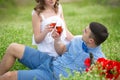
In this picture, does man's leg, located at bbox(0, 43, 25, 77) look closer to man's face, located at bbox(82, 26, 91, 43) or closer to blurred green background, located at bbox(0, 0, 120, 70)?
man's face, located at bbox(82, 26, 91, 43)

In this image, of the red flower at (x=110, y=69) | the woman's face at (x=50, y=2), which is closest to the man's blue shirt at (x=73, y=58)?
the red flower at (x=110, y=69)

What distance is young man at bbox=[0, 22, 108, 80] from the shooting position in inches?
219

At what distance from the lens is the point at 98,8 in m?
17.4

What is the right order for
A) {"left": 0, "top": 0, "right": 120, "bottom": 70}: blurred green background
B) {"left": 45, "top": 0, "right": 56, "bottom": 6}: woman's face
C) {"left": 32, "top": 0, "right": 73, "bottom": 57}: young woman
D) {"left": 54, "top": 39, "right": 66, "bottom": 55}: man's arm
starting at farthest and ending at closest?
{"left": 0, "top": 0, "right": 120, "bottom": 70}: blurred green background → {"left": 45, "top": 0, "right": 56, "bottom": 6}: woman's face → {"left": 32, "top": 0, "right": 73, "bottom": 57}: young woman → {"left": 54, "top": 39, "right": 66, "bottom": 55}: man's arm

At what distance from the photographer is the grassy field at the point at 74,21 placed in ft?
28.7

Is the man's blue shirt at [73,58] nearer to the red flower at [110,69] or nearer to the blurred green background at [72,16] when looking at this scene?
the red flower at [110,69]

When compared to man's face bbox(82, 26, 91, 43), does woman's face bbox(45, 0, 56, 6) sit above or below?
above

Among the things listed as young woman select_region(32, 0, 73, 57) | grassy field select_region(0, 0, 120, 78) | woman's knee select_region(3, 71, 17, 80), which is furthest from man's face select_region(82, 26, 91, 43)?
grassy field select_region(0, 0, 120, 78)

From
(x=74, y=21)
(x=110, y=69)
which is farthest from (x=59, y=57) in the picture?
(x=74, y=21)

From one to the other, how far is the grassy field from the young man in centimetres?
117

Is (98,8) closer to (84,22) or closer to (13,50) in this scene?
(84,22)

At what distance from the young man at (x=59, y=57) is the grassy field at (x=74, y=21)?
1173 mm

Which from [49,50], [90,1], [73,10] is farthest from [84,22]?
[49,50]

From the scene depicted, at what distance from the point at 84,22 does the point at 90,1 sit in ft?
19.3
